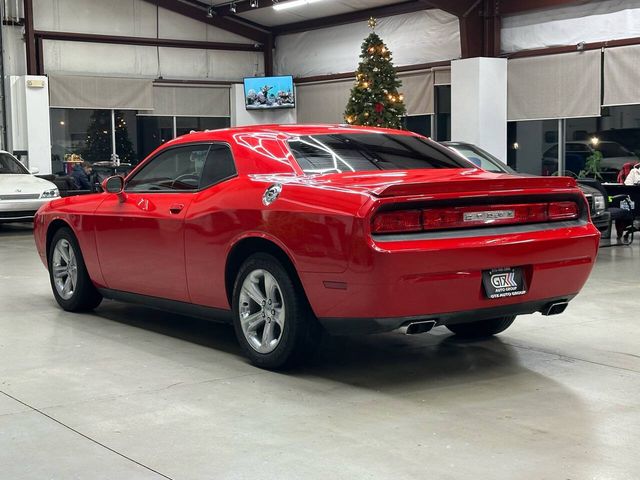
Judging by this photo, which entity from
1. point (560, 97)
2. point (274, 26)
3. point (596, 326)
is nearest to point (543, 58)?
point (560, 97)

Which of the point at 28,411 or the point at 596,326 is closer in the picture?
the point at 28,411

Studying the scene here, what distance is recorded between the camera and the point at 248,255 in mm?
5398

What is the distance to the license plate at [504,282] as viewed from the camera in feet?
16.0

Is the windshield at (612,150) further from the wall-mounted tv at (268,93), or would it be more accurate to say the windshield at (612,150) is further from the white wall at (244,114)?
the white wall at (244,114)

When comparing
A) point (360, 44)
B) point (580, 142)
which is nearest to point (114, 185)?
point (580, 142)

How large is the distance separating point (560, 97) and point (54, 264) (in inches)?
529

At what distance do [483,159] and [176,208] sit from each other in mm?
7074

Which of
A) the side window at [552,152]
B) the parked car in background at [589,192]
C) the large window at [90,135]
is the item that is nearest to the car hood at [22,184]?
the parked car in background at [589,192]

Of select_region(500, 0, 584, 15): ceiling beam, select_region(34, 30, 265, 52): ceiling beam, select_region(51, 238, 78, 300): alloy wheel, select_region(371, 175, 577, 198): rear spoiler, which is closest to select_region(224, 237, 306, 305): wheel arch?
select_region(371, 175, 577, 198): rear spoiler

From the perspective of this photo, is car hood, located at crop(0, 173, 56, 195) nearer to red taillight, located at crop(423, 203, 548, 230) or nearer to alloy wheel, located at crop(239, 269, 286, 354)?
alloy wheel, located at crop(239, 269, 286, 354)

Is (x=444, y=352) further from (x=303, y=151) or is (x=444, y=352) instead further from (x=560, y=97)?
(x=560, y=97)

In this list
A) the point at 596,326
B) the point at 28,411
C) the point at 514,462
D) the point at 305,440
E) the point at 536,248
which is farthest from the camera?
the point at 596,326

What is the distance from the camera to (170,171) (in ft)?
20.4

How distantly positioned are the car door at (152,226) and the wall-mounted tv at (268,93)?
741 inches
